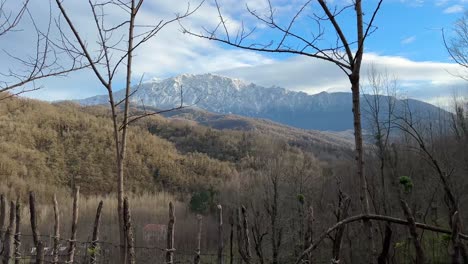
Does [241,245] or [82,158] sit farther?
[82,158]

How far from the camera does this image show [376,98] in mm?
9062

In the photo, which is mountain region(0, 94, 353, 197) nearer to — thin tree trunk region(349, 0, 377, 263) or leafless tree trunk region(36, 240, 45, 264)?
leafless tree trunk region(36, 240, 45, 264)

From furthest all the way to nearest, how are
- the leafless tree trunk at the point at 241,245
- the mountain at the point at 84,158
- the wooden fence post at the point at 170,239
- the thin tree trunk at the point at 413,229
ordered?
1. the mountain at the point at 84,158
2. the wooden fence post at the point at 170,239
3. the leafless tree trunk at the point at 241,245
4. the thin tree trunk at the point at 413,229

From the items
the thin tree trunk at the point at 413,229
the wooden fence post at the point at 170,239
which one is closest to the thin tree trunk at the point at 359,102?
the thin tree trunk at the point at 413,229

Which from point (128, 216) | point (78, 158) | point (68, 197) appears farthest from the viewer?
point (78, 158)

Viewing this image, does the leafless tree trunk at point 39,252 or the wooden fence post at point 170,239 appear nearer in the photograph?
the wooden fence post at point 170,239

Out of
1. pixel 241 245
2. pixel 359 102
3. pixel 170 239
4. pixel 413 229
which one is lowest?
pixel 241 245

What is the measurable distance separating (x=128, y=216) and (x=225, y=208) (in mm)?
19282

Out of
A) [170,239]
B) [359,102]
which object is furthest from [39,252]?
[359,102]

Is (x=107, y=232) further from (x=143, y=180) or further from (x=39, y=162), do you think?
(x=143, y=180)

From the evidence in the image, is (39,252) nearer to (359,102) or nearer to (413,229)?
(359,102)

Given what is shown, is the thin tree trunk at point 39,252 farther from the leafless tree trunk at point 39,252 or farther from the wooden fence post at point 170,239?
the wooden fence post at point 170,239

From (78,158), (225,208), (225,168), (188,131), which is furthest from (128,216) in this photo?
(188,131)

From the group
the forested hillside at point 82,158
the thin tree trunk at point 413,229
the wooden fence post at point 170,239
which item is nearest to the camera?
the thin tree trunk at point 413,229
